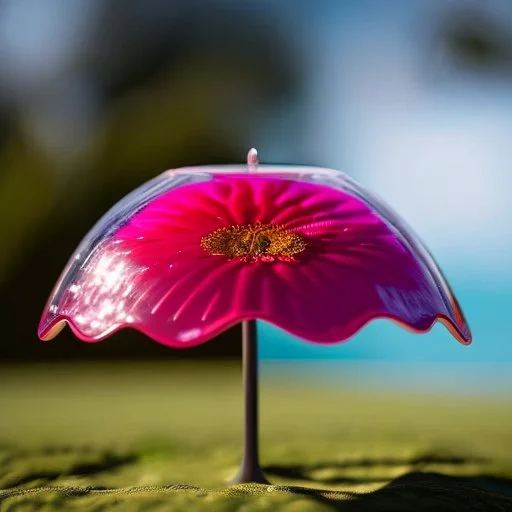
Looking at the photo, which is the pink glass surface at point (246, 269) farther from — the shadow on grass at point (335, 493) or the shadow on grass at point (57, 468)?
the shadow on grass at point (57, 468)

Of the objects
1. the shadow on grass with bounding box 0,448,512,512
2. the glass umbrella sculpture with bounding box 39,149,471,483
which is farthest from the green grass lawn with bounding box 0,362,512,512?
the glass umbrella sculpture with bounding box 39,149,471,483

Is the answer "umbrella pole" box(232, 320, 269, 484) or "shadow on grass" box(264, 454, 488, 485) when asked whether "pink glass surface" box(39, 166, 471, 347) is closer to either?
"umbrella pole" box(232, 320, 269, 484)

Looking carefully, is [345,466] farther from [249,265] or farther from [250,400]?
[249,265]

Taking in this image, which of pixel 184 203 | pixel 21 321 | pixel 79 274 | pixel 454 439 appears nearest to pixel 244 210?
pixel 184 203

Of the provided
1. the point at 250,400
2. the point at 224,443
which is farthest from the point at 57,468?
the point at 250,400

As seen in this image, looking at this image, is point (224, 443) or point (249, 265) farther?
point (224, 443)

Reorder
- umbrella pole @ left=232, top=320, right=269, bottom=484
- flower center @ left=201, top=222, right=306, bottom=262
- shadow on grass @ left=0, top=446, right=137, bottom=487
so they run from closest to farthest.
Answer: flower center @ left=201, top=222, right=306, bottom=262 → umbrella pole @ left=232, top=320, right=269, bottom=484 → shadow on grass @ left=0, top=446, right=137, bottom=487

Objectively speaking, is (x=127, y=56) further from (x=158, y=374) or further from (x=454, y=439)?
(x=454, y=439)

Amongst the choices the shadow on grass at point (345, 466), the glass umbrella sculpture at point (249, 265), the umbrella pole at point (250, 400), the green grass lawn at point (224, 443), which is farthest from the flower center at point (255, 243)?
the shadow on grass at point (345, 466)
